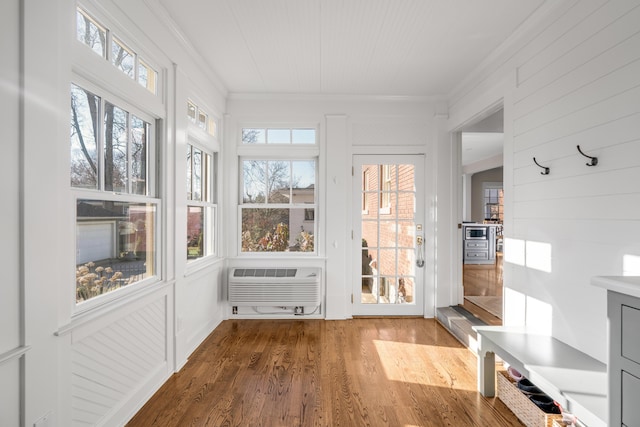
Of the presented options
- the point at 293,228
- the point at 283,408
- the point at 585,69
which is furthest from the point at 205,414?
the point at 585,69

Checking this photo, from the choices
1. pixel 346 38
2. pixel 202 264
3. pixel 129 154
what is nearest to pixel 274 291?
pixel 202 264

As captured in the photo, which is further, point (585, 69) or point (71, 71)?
point (585, 69)

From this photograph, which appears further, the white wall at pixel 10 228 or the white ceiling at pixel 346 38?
the white ceiling at pixel 346 38

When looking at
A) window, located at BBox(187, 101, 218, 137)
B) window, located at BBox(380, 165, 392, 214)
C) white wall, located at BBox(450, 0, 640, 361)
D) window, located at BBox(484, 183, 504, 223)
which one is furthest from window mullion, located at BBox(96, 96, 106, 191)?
window, located at BBox(484, 183, 504, 223)

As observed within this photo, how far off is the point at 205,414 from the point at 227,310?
6.62ft

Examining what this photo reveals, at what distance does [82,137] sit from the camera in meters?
1.76

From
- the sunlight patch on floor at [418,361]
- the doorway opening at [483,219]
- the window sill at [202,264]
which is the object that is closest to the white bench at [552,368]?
the sunlight patch on floor at [418,361]

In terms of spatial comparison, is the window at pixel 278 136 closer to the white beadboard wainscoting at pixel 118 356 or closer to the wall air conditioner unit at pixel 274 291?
the wall air conditioner unit at pixel 274 291

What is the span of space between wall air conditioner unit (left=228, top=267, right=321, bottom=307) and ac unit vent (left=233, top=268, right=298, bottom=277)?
48 millimetres

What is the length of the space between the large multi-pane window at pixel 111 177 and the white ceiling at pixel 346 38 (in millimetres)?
758

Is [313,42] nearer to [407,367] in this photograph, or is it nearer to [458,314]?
[407,367]

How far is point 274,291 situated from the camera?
155 inches

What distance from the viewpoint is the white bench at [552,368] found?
1.58m

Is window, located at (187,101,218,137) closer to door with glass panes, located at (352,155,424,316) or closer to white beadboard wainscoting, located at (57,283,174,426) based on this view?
white beadboard wainscoting, located at (57,283,174,426)
